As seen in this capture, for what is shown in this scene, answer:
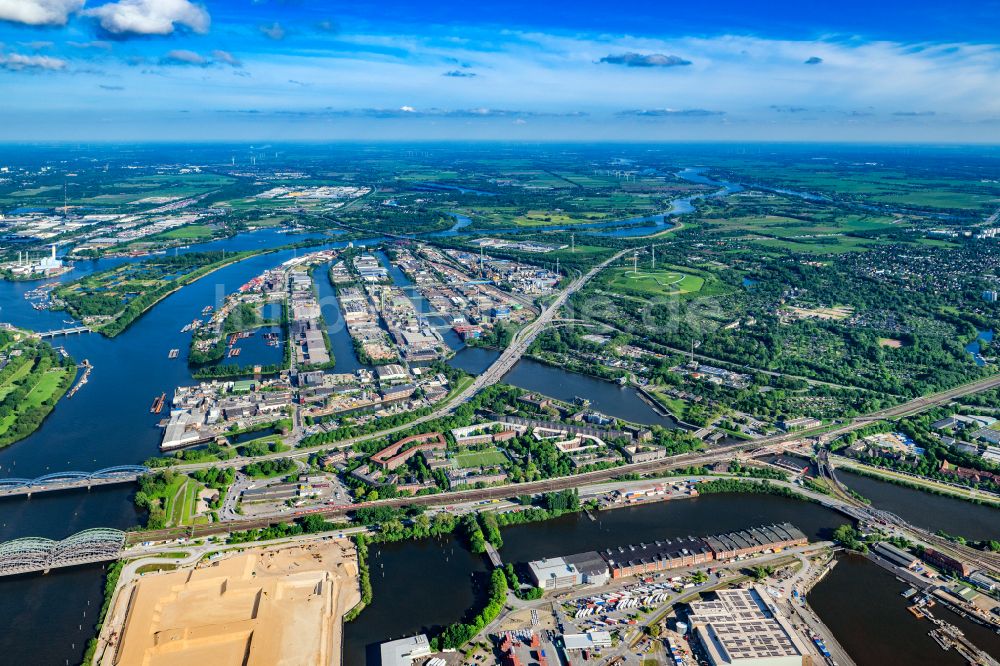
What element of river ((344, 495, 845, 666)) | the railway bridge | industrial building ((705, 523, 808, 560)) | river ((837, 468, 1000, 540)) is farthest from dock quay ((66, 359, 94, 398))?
river ((837, 468, 1000, 540))

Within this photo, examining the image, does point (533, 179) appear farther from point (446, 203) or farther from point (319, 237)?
point (319, 237)

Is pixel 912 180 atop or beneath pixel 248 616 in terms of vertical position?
atop

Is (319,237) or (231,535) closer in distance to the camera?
(231,535)

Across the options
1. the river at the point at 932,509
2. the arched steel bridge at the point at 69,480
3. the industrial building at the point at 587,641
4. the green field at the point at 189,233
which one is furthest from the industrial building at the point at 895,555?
the green field at the point at 189,233

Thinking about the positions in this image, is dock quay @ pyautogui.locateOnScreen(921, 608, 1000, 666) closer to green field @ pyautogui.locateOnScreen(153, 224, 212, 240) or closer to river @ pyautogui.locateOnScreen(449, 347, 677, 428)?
river @ pyautogui.locateOnScreen(449, 347, 677, 428)

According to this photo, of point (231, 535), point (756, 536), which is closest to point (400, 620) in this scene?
point (231, 535)

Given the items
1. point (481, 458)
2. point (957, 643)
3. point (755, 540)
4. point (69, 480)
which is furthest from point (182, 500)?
point (957, 643)
